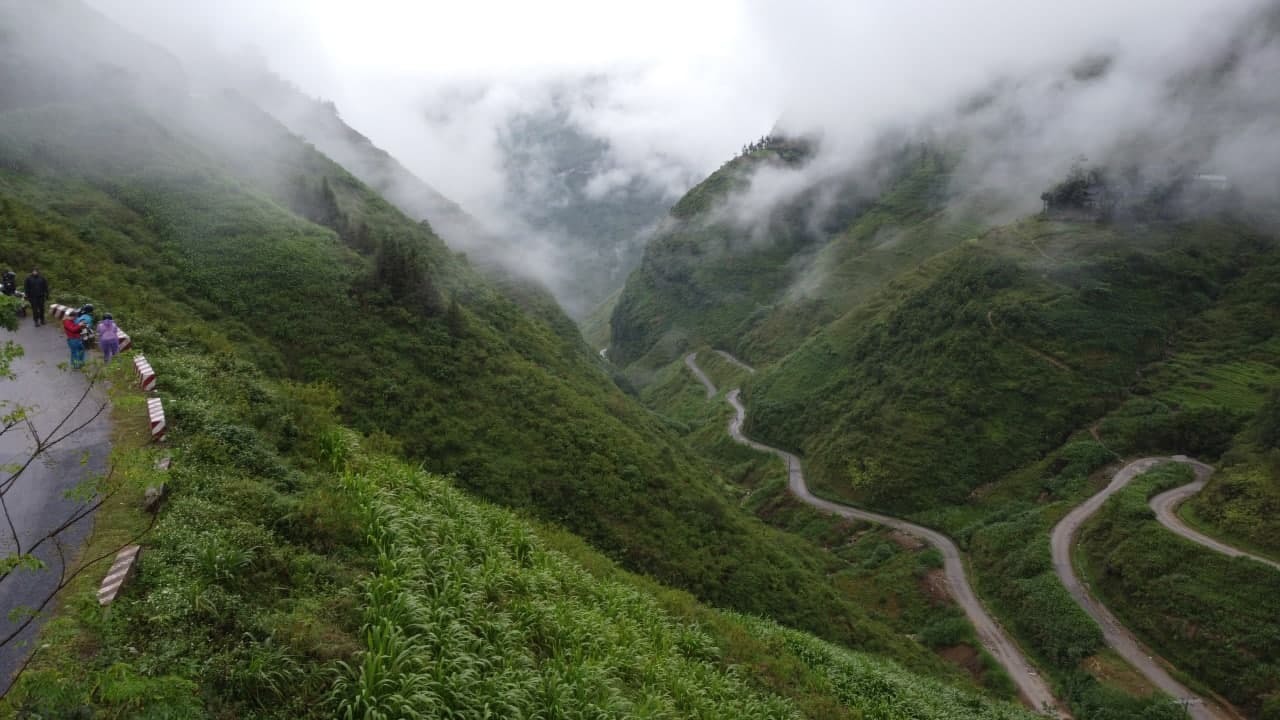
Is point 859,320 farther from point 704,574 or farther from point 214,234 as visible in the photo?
point 214,234

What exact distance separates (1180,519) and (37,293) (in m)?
83.7

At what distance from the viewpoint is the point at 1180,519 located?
2271 inches

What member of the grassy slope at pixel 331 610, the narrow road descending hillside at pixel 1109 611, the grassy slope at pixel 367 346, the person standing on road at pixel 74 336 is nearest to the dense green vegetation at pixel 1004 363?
the narrow road descending hillside at pixel 1109 611

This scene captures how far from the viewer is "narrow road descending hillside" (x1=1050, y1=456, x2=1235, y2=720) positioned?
145 ft

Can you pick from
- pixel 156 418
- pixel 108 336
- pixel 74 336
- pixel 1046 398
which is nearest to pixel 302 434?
pixel 156 418

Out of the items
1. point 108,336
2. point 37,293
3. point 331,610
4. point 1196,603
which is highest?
point 1196,603

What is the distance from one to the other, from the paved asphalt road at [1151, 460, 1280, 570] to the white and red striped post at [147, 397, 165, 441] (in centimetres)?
7144

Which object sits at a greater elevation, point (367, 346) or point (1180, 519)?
point (1180, 519)

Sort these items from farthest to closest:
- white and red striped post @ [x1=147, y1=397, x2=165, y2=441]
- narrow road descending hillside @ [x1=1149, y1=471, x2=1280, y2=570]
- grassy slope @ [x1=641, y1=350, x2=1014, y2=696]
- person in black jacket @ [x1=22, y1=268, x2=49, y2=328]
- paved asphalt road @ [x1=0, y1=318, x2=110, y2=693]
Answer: grassy slope @ [x1=641, y1=350, x2=1014, y2=696] → narrow road descending hillside @ [x1=1149, y1=471, x2=1280, y2=570] → person in black jacket @ [x1=22, y1=268, x2=49, y2=328] → white and red striped post @ [x1=147, y1=397, x2=165, y2=441] → paved asphalt road @ [x1=0, y1=318, x2=110, y2=693]

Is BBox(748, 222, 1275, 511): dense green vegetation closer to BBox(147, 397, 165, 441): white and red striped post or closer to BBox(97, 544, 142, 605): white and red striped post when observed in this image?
BBox(147, 397, 165, 441): white and red striped post

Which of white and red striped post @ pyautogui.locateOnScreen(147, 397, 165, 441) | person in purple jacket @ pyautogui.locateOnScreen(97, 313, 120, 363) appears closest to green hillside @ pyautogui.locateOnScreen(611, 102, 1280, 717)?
white and red striped post @ pyautogui.locateOnScreen(147, 397, 165, 441)

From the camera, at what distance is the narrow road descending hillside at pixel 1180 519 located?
5077 centimetres

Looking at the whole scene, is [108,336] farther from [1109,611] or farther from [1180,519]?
[1180,519]

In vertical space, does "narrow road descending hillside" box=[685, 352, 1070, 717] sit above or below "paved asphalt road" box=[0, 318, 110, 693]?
above
